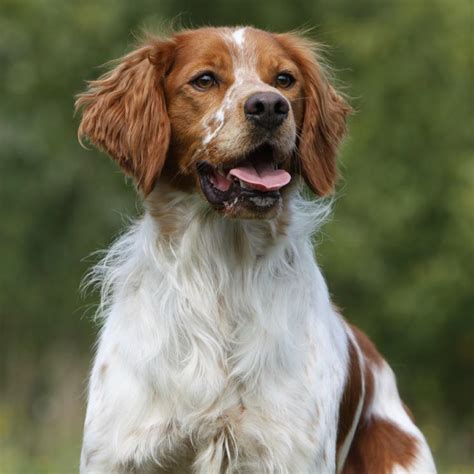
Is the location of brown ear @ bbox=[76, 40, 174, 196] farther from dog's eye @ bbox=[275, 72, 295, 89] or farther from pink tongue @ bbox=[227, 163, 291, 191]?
dog's eye @ bbox=[275, 72, 295, 89]

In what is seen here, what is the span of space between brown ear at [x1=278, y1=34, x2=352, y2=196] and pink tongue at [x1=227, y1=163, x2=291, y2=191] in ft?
1.04

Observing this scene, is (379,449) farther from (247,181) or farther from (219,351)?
(247,181)

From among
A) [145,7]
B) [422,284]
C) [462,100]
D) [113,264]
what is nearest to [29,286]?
[145,7]

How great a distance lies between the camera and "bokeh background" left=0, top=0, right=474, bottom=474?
15.1m

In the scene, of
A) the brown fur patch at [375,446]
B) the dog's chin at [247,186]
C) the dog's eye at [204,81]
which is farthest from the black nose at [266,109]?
the brown fur patch at [375,446]

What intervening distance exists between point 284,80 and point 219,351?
3.76ft

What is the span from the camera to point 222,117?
5242 mm

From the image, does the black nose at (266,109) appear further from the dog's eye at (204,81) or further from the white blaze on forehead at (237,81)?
the dog's eye at (204,81)

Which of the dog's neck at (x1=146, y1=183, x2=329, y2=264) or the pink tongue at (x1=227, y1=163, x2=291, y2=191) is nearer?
the pink tongue at (x1=227, y1=163, x2=291, y2=191)

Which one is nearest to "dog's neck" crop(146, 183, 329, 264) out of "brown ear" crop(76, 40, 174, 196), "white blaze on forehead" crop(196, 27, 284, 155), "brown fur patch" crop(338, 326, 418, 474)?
"brown ear" crop(76, 40, 174, 196)

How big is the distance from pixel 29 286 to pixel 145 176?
10623 millimetres

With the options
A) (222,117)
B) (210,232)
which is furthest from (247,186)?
(210,232)

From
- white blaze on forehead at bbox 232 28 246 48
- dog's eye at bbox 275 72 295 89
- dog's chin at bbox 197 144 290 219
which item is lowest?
dog's chin at bbox 197 144 290 219

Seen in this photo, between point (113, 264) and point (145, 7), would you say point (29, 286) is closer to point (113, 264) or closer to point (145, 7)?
point (145, 7)
